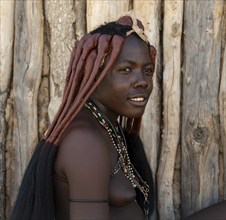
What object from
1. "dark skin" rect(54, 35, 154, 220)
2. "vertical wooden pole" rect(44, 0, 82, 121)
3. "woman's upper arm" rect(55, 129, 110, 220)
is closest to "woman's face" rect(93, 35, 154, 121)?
"dark skin" rect(54, 35, 154, 220)

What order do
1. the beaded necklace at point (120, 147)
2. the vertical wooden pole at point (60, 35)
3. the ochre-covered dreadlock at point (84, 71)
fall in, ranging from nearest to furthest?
the ochre-covered dreadlock at point (84, 71), the beaded necklace at point (120, 147), the vertical wooden pole at point (60, 35)

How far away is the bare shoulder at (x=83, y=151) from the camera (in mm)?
2314

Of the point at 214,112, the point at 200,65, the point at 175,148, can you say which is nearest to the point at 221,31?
the point at 200,65

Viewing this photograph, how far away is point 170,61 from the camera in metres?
3.23

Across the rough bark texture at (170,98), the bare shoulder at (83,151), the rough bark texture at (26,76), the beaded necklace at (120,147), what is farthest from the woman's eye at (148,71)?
the rough bark texture at (26,76)

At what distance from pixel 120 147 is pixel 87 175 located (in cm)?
41

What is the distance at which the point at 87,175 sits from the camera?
2316mm

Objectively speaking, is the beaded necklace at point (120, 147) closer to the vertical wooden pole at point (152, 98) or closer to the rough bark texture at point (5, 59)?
the vertical wooden pole at point (152, 98)

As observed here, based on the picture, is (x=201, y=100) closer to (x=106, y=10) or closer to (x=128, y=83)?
(x=106, y=10)

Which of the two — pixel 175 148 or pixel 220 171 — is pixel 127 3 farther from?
pixel 220 171

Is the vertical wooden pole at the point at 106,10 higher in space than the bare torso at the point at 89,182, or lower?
higher

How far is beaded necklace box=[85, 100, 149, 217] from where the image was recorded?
102 inches

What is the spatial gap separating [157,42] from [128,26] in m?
0.67

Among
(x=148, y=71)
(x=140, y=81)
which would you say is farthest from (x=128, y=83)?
(x=148, y=71)
